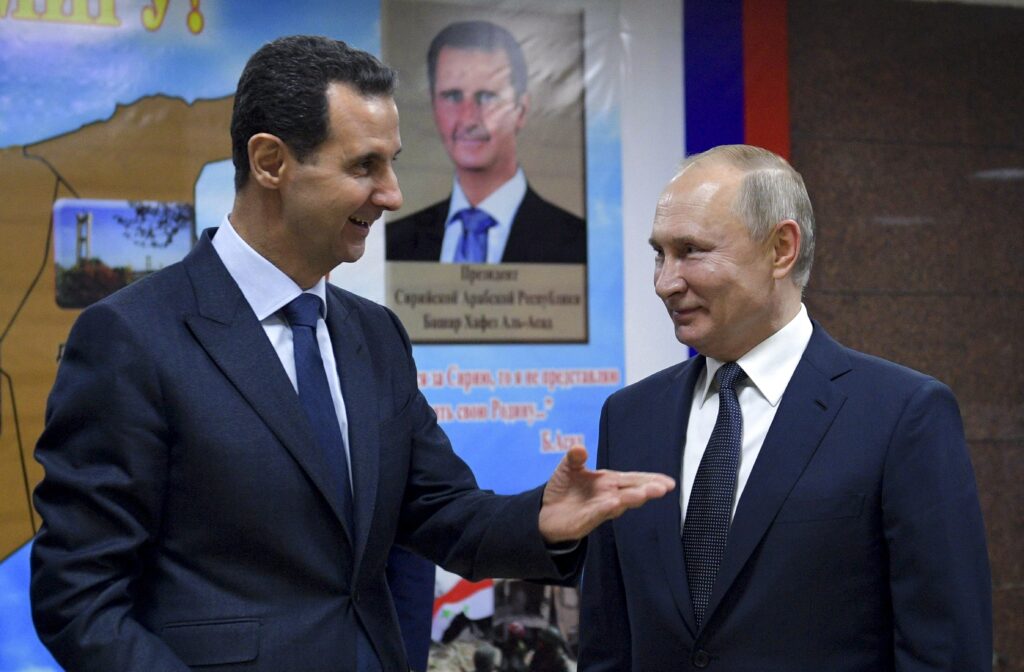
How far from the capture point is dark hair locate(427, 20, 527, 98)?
413 cm

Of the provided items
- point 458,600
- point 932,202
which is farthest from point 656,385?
point 932,202

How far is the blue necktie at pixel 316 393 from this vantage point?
179 cm

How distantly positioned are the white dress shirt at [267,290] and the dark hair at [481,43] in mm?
2393

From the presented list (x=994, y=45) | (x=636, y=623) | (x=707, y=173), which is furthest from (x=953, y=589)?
(x=994, y=45)

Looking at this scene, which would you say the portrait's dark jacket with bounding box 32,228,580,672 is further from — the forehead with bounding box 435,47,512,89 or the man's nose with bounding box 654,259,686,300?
the forehead with bounding box 435,47,512,89

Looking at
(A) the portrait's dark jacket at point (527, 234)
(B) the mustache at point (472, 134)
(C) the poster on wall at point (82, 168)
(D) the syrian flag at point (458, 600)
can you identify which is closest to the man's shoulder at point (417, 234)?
(A) the portrait's dark jacket at point (527, 234)

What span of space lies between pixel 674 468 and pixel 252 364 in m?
0.76

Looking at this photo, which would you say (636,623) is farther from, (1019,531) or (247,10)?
(1019,531)

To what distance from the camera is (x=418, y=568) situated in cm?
211

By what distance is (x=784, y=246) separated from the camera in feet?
7.01

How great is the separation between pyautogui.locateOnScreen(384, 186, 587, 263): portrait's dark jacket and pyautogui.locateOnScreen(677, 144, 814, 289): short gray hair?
80.1 inches

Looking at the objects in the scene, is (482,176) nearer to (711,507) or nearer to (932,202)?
(932,202)

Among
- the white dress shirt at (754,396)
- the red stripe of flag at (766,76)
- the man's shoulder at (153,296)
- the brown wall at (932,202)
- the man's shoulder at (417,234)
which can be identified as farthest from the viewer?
the brown wall at (932,202)

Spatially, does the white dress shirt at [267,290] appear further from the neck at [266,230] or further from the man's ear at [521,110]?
the man's ear at [521,110]
